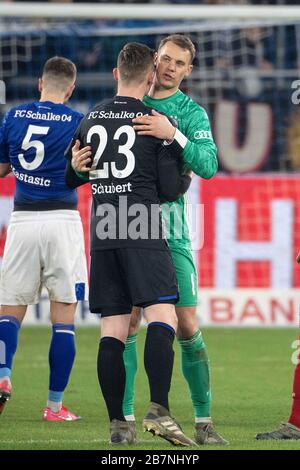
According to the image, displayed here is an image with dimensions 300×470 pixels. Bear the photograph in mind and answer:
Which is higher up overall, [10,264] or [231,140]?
[231,140]

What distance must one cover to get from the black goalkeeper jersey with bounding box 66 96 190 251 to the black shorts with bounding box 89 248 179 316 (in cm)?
5

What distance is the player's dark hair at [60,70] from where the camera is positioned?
743 cm

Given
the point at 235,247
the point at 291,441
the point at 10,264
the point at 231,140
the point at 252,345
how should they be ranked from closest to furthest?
the point at 291,441, the point at 10,264, the point at 252,345, the point at 235,247, the point at 231,140

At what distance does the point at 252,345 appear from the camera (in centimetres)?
1174

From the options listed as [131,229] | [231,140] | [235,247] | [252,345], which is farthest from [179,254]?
[231,140]

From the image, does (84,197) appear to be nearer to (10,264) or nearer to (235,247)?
(235,247)

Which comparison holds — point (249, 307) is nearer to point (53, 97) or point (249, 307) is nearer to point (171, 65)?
point (53, 97)

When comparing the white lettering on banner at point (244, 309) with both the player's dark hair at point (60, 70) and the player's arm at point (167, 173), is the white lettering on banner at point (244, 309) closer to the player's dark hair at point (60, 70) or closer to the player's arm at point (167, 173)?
the player's dark hair at point (60, 70)

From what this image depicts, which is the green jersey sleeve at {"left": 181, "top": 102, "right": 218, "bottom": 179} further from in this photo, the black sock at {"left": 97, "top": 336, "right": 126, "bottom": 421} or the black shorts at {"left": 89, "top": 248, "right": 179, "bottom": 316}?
the black sock at {"left": 97, "top": 336, "right": 126, "bottom": 421}

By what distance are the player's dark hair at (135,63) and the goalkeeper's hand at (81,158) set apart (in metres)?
0.41

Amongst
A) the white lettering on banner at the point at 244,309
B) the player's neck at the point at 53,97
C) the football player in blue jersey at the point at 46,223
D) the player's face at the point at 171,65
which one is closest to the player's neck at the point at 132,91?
the player's face at the point at 171,65

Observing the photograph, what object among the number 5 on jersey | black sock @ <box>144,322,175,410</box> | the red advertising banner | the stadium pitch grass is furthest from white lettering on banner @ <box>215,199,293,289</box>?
black sock @ <box>144,322,175,410</box>

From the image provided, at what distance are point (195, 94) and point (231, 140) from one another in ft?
3.15

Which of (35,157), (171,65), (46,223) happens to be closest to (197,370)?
(171,65)
